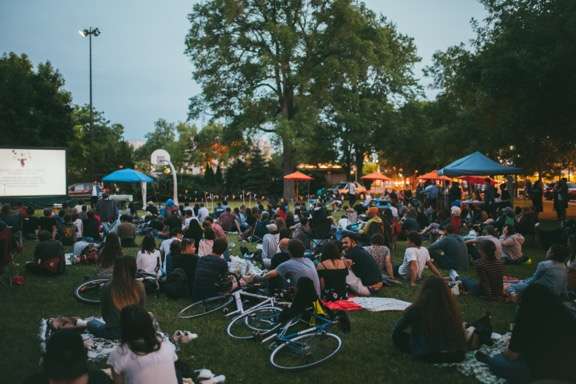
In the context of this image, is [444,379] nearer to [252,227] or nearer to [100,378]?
[100,378]

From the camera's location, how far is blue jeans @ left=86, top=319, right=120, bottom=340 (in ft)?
19.0

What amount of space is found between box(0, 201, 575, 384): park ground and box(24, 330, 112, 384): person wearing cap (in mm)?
2262

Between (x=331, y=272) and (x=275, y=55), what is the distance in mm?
29758

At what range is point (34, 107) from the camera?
3481cm

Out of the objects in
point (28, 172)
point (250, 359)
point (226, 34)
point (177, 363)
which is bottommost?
point (250, 359)

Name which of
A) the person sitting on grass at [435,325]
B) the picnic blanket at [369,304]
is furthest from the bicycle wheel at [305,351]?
the picnic blanket at [369,304]

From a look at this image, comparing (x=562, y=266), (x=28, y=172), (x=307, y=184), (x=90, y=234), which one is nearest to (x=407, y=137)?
(x=307, y=184)

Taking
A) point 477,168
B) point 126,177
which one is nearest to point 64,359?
point 477,168

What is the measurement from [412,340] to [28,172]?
22985 mm

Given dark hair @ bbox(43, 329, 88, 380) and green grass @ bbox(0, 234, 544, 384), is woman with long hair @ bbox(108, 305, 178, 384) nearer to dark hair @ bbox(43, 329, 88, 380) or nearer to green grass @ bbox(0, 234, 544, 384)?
dark hair @ bbox(43, 329, 88, 380)

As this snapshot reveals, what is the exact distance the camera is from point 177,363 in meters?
4.58

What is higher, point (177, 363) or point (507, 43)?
point (507, 43)

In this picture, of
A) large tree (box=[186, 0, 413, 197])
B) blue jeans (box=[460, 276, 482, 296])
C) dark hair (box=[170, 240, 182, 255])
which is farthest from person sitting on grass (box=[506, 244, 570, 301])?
large tree (box=[186, 0, 413, 197])

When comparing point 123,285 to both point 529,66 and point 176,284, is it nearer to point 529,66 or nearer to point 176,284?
point 176,284
